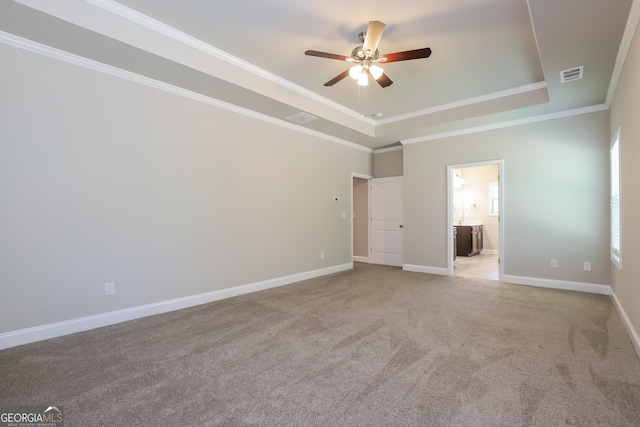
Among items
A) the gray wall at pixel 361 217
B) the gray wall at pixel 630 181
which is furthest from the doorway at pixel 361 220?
the gray wall at pixel 630 181

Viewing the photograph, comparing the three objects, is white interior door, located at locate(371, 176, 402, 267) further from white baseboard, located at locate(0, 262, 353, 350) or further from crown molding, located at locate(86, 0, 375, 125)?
white baseboard, located at locate(0, 262, 353, 350)

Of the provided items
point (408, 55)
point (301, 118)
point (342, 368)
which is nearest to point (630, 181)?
point (408, 55)

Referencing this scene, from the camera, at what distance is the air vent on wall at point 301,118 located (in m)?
4.71

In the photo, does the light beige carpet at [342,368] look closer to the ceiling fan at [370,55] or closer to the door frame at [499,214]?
the door frame at [499,214]

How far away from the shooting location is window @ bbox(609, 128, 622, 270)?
353cm

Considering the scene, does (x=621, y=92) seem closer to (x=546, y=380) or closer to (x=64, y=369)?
(x=546, y=380)

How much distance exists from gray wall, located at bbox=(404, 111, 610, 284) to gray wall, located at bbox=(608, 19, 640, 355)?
3.55 feet

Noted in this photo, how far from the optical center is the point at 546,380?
2.14 meters

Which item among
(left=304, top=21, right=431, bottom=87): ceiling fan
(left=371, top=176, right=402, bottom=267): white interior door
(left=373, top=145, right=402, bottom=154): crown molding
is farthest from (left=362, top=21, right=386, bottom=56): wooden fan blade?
(left=371, top=176, right=402, bottom=267): white interior door

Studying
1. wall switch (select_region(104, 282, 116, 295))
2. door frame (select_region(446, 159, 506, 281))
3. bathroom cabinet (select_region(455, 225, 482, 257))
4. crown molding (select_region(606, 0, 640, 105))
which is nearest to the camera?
crown molding (select_region(606, 0, 640, 105))

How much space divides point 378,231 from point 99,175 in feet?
18.3

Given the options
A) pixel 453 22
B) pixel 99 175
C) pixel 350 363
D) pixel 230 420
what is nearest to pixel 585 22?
pixel 453 22

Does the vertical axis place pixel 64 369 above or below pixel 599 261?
below

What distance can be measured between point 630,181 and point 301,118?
13.2 ft
